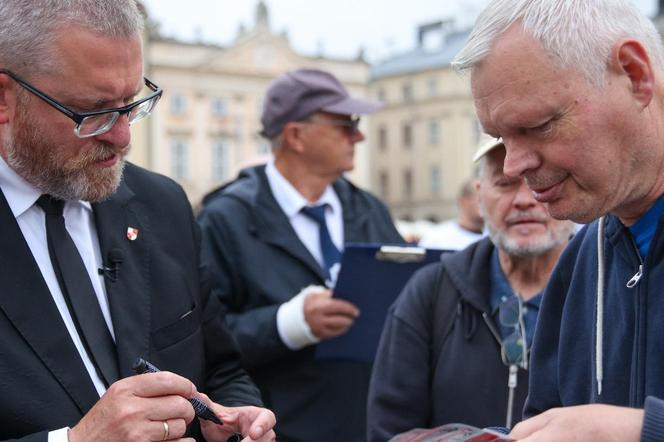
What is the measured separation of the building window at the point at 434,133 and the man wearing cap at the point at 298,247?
52.3 meters

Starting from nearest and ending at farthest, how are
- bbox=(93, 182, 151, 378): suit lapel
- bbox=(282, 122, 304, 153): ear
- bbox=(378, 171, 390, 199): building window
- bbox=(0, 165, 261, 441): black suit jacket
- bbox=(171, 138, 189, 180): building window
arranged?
1. bbox=(0, 165, 261, 441): black suit jacket
2. bbox=(93, 182, 151, 378): suit lapel
3. bbox=(282, 122, 304, 153): ear
4. bbox=(171, 138, 189, 180): building window
5. bbox=(378, 171, 390, 199): building window

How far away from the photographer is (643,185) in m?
1.73

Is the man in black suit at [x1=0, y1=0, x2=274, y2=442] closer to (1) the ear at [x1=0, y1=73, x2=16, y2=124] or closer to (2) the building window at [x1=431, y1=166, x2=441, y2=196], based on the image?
(1) the ear at [x1=0, y1=73, x2=16, y2=124]

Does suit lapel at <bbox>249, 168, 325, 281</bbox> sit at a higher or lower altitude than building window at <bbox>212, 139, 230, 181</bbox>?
higher

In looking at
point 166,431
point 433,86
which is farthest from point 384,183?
point 166,431

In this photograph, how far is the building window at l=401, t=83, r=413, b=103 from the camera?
56.9 meters

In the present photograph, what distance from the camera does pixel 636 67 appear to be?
1.69m

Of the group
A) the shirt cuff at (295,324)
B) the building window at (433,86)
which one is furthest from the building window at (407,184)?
the shirt cuff at (295,324)

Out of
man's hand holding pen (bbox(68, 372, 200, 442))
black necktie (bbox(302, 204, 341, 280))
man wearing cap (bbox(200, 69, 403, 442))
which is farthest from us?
black necktie (bbox(302, 204, 341, 280))

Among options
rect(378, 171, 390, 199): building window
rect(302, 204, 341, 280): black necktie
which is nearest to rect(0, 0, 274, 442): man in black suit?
rect(302, 204, 341, 280): black necktie

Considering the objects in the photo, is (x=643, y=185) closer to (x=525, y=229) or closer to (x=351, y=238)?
(x=525, y=229)

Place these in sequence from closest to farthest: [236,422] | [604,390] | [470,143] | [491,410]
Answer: [604,390] → [236,422] → [491,410] → [470,143]

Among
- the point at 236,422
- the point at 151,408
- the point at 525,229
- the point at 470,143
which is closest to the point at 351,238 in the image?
the point at 525,229

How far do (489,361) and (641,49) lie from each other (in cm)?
149
